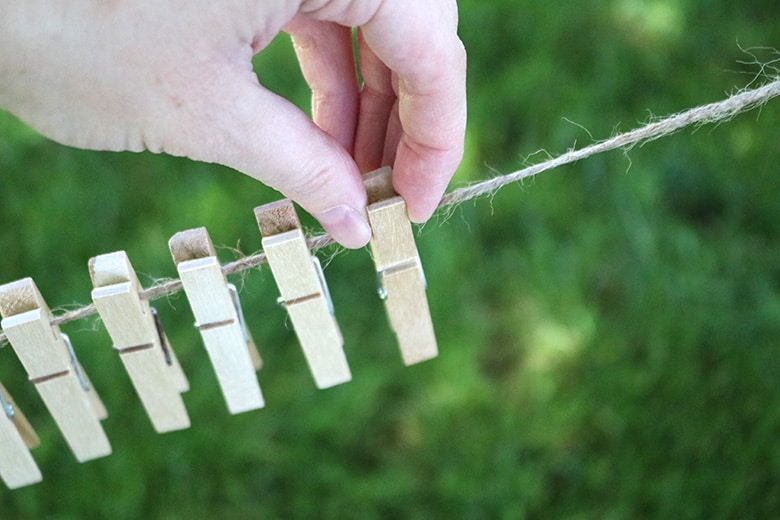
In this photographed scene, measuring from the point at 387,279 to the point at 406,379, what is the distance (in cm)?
98

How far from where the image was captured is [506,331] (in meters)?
2.27

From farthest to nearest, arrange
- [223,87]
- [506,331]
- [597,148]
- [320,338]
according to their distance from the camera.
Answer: [506,331], [320,338], [597,148], [223,87]

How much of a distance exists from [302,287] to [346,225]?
0.38 ft

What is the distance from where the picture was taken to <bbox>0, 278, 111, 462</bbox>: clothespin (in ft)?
3.72

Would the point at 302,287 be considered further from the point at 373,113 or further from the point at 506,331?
the point at 506,331

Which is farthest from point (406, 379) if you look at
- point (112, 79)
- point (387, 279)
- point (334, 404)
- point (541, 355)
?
point (112, 79)

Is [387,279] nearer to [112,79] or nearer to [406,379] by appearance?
[112,79]

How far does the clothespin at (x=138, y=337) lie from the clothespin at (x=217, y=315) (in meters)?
0.07

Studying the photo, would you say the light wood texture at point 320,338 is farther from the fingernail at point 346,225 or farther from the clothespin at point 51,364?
the clothespin at point 51,364

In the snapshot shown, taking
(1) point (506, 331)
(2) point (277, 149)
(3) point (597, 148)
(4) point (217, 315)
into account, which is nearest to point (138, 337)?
(4) point (217, 315)

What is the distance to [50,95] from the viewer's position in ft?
3.36

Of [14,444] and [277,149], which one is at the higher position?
[277,149]

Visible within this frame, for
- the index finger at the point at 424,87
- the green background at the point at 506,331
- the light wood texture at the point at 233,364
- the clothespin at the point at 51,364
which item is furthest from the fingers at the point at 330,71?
the green background at the point at 506,331

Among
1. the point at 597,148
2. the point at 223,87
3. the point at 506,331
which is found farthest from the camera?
the point at 506,331
